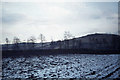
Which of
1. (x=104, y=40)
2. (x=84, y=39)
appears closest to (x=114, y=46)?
(x=104, y=40)

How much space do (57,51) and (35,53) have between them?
35.2 feet

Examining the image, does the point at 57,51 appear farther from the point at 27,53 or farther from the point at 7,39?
the point at 7,39

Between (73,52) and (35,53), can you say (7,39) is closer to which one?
(35,53)

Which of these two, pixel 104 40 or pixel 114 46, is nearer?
pixel 114 46

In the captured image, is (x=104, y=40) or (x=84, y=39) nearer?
(x=104, y=40)

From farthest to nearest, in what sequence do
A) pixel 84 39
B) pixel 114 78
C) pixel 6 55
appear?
pixel 84 39, pixel 6 55, pixel 114 78

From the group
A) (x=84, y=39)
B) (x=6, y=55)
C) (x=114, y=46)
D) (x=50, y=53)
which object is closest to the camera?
(x=6, y=55)

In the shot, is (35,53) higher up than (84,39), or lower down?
lower down

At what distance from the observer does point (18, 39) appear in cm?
11512

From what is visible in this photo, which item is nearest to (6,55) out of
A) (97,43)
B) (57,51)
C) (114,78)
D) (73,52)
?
(57,51)

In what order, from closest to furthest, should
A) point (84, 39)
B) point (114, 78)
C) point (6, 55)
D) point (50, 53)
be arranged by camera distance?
point (114, 78) → point (6, 55) → point (50, 53) → point (84, 39)

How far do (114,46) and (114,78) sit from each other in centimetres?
10594

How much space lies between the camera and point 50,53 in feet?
165

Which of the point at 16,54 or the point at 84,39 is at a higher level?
the point at 84,39
